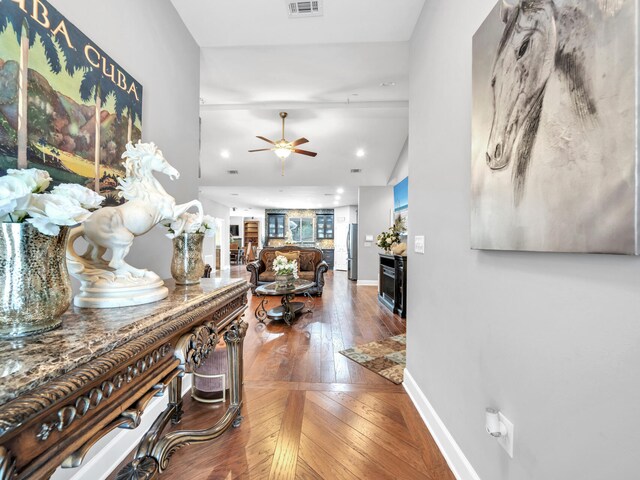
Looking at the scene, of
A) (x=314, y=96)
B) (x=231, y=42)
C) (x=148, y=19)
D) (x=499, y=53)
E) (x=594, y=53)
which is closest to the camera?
(x=594, y=53)

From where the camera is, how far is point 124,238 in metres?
0.98

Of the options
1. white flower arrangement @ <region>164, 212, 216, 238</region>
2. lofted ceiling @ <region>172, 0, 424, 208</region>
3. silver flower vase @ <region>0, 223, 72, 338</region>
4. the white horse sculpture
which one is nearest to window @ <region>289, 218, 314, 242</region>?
lofted ceiling @ <region>172, 0, 424, 208</region>

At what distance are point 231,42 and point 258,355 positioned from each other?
2.99m

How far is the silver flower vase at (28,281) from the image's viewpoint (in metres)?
0.59

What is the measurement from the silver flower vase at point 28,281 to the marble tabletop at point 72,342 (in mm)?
35

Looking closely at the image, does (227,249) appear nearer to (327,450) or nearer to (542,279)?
(327,450)

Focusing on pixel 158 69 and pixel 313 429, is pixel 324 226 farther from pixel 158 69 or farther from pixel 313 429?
pixel 313 429

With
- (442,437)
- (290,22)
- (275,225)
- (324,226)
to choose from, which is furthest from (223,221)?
(442,437)

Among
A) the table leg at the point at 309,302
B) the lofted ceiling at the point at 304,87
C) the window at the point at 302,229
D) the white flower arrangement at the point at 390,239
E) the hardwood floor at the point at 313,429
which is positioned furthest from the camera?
the window at the point at 302,229

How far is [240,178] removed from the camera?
7020 millimetres

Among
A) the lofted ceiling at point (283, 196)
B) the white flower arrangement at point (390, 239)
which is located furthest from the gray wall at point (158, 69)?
the lofted ceiling at point (283, 196)

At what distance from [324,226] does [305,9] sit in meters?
9.85

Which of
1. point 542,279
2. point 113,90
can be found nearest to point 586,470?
point 542,279

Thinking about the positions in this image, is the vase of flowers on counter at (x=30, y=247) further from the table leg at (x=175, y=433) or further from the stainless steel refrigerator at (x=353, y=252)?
the stainless steel refrigerator at (x=353, y=252)
